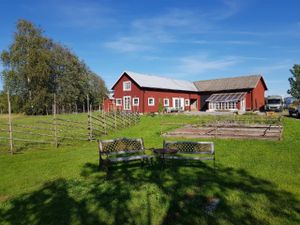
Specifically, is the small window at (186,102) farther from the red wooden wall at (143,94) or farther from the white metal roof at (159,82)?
the white metal roof at (159,82)

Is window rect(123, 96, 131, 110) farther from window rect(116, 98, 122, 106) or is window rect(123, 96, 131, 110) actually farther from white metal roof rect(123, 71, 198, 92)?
white metal roof rect(123, 71, 198, 92)

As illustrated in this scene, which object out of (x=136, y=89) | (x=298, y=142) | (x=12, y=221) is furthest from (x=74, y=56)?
(x=12, y=221)

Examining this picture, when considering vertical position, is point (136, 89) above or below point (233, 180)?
above

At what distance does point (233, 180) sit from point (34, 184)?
531cm

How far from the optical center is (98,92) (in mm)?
70188

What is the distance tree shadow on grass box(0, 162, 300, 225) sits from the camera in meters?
4.81

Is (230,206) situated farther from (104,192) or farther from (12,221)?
(12,221)

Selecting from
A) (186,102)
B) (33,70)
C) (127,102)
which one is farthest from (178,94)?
(33,70)

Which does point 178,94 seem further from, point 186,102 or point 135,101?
point 135,101

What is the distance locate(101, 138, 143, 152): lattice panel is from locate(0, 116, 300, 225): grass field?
0.63 meters

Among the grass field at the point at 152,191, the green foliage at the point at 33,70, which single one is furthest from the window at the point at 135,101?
the grass field at the point at 152,191

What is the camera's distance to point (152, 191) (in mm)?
6129

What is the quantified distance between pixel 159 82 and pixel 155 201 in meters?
37.1

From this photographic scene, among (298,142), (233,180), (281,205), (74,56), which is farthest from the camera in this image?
(74,56)
